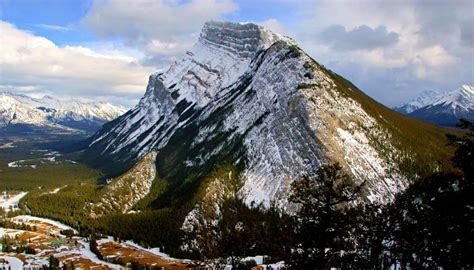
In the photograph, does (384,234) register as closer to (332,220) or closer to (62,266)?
(332,220)

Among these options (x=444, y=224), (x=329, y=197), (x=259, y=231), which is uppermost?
(x=329, y=197)

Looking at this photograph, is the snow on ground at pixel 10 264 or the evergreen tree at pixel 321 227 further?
the snow on ground at pixel 10 264

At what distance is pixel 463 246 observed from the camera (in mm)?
34281

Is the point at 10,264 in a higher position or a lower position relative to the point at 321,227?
lower

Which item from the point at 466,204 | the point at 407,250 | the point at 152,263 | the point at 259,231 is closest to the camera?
the point at 466,204

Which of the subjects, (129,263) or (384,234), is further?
(129,263)

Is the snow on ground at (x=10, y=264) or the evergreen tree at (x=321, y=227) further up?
the evergreen tree at (x=321, y=227)

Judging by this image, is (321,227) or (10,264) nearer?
(321,227)

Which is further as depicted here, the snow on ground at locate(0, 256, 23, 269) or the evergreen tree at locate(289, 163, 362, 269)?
the snow on ground at locate(0, 256, 23, 269)

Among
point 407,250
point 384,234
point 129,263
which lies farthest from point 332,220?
point 129,263

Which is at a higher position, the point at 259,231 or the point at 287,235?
the point at 287,235

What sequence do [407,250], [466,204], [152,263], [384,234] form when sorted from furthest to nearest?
[152,263] < [407,250] < [384,234] < [466,204]

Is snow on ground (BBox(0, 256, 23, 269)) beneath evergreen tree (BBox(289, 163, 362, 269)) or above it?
beneath

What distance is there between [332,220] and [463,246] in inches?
434
